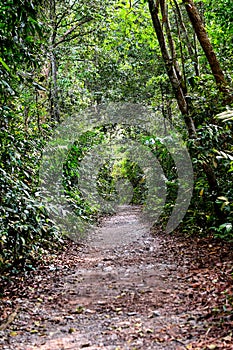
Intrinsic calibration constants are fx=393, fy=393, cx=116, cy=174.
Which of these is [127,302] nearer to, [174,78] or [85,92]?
[174,78]

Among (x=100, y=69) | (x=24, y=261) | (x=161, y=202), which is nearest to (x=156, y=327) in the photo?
(x=24, y=261)

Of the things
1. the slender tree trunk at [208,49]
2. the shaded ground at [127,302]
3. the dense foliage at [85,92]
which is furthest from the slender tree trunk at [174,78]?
the shaded ground at [127,302]

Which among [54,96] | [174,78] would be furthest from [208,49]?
[54,96]

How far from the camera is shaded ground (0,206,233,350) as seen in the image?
3422 millimetres

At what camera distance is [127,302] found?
448cm

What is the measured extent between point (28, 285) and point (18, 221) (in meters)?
0.95

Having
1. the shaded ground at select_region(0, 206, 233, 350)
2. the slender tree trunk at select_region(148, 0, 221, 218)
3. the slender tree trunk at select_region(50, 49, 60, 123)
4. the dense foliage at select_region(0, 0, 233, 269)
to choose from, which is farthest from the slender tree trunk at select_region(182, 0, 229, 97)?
the slender tree trunk at select_region(50, 49, 60, 123)

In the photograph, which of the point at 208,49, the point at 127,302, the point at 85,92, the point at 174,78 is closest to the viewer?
the point at 127,302

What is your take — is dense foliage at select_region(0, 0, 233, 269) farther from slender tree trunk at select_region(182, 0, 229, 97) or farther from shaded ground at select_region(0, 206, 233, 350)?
shaded ground at select_region(0, 206, 233, 350)

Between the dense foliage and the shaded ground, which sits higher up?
the dense foliage

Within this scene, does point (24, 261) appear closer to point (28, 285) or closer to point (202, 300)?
point (28, 285)

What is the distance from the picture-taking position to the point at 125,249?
8.12 metres

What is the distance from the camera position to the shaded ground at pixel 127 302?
3.42 meters

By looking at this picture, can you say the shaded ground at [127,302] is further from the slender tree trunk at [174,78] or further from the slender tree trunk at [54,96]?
the slender tree trunk at [54,96]
